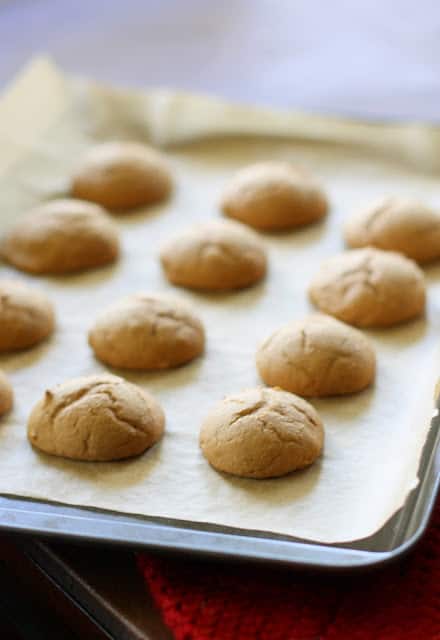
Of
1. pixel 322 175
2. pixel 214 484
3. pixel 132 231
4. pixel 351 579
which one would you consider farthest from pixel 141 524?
pixel 322 175

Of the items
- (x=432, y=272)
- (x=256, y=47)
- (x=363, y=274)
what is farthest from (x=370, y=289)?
(x=256, y=47)

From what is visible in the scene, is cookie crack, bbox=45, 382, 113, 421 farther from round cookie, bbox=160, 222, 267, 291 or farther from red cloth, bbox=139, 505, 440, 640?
round cookie, bbox=160, 222, 267, 291

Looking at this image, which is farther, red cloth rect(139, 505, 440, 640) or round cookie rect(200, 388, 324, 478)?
round cookie rect(200, 388, 324, 478)

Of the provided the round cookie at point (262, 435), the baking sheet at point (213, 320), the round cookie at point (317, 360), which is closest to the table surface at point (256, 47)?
the baking sheet at point (213, 320)

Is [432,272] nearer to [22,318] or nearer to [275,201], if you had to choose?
[275,201]

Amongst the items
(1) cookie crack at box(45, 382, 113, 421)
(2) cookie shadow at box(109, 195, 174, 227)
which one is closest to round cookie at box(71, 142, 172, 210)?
(2) cookie shadow at box(109, 195, 174, 227)

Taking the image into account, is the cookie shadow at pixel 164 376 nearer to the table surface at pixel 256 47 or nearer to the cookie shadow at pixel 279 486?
the cookie shadow at pixel 279 486
